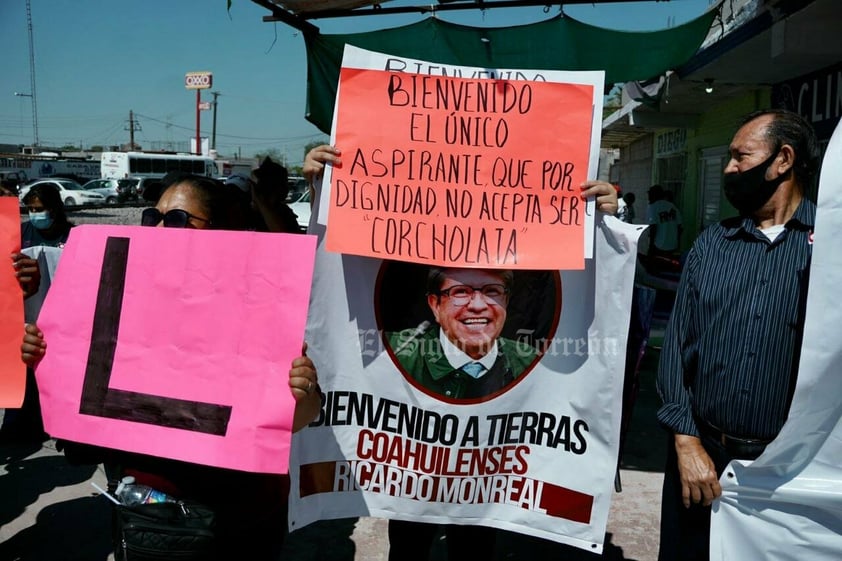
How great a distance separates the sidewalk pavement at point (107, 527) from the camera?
3.48 m

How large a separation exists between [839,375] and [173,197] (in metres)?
1.96

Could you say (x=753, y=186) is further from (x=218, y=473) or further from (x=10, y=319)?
(x=10, y=319)

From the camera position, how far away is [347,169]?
7.37 ft

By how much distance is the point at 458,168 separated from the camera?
2.26 metres

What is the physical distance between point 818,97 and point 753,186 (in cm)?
632

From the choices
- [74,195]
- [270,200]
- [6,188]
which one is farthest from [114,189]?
[270,200]

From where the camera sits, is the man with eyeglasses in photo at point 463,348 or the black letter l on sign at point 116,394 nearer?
the black letter l on sign at point 116,394

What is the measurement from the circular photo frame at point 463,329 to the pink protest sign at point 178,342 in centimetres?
55

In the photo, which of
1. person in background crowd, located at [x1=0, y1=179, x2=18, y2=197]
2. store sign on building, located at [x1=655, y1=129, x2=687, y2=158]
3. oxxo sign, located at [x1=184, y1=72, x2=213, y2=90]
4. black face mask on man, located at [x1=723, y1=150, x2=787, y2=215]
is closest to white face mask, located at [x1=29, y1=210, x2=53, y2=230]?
person in background crowd, located at [x1=0, y1=179, x2=18, y2=197]

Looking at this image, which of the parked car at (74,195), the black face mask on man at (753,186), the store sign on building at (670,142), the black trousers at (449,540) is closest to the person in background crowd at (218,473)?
the black trousers at (449,540)

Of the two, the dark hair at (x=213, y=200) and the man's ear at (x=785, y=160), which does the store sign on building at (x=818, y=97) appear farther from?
the dark hair at (x=213, y=200)

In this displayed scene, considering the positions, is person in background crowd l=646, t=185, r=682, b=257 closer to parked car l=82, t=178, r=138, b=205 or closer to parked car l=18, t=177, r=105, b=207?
parked car l=18, t=177, r=105, b=207

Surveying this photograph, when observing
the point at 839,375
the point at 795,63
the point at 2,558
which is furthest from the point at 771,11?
the point at 2,558

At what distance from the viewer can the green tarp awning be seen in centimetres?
459
